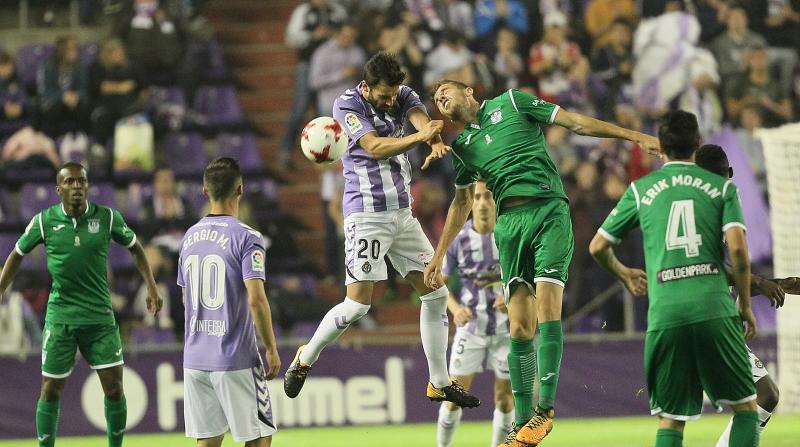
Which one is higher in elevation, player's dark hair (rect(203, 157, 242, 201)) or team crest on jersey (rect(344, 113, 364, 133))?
team crest on jersey (rect(344, 113, 364, 133))

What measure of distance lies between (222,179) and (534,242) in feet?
6.84

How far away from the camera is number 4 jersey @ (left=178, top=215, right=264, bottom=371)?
664 centimetres

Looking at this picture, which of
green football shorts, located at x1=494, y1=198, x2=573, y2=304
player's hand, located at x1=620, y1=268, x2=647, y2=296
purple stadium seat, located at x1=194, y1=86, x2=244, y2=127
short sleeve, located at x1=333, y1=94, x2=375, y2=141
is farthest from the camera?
purple stadium seat, located at x1=194, y1=86, x2=244, y2=127

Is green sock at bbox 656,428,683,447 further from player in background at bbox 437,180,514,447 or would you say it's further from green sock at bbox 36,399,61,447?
green sock at bbox 36,399,61,447

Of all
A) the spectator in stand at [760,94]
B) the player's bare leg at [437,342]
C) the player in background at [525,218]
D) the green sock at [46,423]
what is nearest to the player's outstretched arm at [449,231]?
the player in background at [525,218]

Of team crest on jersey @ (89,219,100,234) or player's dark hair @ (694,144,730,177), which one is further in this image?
team crest on jersey @ (89,219,100,234)

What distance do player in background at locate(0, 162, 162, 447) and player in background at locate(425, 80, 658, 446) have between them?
3016mm

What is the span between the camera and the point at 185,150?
16.0 meters

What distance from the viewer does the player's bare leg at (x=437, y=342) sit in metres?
7.96

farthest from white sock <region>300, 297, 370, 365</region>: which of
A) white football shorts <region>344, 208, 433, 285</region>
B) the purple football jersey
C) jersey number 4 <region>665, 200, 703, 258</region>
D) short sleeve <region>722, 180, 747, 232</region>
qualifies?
short sleeve <region>722, 180, 747, 232</region>

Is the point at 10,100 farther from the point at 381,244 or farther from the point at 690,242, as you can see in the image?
the point at 690,242

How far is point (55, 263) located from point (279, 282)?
543 cm

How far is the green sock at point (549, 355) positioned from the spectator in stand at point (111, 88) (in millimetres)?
10001

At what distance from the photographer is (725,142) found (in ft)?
49.9
